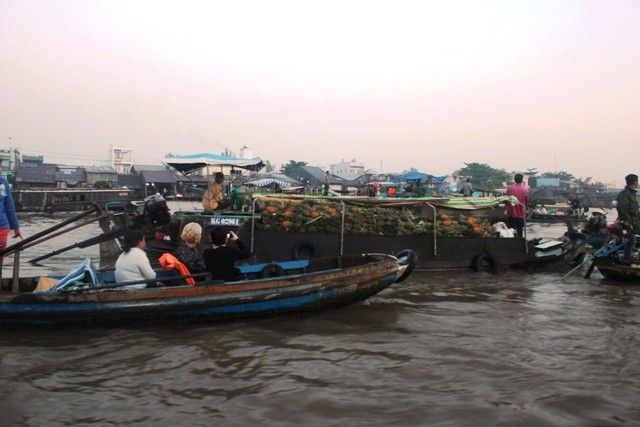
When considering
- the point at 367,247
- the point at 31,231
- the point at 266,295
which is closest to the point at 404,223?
the point at 367,247

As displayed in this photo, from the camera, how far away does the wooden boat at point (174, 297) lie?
5934mm

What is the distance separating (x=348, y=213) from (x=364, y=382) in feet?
19.9

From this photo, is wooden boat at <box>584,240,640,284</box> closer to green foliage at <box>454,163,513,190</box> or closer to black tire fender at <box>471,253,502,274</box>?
black tire fender at <box>471,253,502,274</box>

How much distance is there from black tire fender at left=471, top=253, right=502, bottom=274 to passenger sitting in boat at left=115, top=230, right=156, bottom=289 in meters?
6.87

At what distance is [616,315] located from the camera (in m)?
7.55

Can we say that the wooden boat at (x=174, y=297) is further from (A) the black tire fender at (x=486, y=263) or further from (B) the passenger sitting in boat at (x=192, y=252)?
(A) the black tire fender at (x=486, y=263)

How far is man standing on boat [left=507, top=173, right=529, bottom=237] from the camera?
11898 mm

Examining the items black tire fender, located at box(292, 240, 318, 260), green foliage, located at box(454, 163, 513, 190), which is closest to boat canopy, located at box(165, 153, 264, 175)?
black tire fender, located at box(292, 240, 318, 260)

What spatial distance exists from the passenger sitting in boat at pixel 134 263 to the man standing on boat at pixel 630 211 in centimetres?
819

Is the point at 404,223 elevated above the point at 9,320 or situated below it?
above

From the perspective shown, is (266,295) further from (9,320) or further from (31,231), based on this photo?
(31,231)

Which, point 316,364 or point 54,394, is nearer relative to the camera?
point 54,394

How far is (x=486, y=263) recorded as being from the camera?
1099 centimetres

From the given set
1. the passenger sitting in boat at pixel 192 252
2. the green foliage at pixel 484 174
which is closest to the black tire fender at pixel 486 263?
the passenger sitting in boat at pixel 192 252
